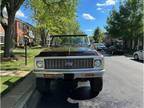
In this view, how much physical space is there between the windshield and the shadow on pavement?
1569 millimetres

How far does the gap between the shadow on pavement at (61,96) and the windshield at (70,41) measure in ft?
5.15

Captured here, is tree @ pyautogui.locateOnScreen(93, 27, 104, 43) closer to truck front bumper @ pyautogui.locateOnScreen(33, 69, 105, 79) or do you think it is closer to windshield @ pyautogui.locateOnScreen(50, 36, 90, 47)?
windshield @ pyautogui.locateOnScreen(50, 36, 90, 47)

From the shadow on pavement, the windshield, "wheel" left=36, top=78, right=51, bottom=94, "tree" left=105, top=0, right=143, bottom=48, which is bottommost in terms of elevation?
the shadow on pavement

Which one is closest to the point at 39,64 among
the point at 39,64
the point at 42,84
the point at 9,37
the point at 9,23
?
the point at 39,64

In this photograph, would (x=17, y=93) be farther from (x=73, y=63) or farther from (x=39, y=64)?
(x=73, y=63)

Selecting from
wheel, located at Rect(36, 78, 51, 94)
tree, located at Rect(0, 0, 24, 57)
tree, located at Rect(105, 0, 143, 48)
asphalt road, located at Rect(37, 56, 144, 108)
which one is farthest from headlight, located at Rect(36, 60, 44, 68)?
tree, located at Rect(105, 0, 143, 48)

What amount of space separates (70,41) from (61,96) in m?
3.18

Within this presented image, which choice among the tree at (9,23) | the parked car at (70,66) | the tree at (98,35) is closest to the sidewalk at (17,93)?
the parked car at (70,66)

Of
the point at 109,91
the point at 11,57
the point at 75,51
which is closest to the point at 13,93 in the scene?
the point at 75,51

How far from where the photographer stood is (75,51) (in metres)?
9.54

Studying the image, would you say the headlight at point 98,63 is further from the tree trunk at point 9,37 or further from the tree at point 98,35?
the tree at point 98,35

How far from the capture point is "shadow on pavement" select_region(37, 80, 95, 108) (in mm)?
8336

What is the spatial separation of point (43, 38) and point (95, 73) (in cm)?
6240

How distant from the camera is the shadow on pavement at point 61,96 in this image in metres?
8.34
